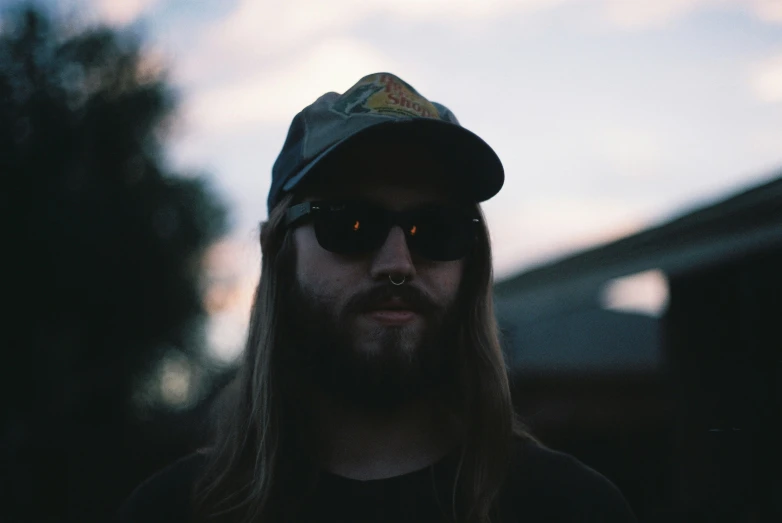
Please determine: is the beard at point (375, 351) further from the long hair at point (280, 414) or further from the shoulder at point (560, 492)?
the shoulder at point (560, 492)

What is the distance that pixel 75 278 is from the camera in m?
15.2

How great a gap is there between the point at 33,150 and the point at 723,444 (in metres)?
14.4

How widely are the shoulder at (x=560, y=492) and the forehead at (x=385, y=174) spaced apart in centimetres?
78

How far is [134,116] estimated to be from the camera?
16156 mm

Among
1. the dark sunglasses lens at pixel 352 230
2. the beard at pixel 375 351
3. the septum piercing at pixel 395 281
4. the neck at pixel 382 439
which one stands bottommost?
the neck at pixel 382 439

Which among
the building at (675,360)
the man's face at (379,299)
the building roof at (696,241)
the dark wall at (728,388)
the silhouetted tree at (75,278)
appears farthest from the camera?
the silhouetted tree at (75,278)

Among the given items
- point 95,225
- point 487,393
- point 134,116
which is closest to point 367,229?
point 487,393

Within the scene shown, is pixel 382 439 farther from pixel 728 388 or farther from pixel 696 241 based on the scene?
pixel 696 241

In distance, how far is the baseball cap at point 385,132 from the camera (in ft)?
6.87

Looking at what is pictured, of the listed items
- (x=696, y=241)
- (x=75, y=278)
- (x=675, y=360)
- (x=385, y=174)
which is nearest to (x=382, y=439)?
(x=385, y=174)

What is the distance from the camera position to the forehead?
2.11 meters

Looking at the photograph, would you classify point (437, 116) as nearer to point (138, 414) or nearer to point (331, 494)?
point (331, 494)

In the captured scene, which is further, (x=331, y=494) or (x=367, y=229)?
(x=367, y=229)

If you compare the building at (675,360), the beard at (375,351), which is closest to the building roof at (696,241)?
the building at (675,360)
